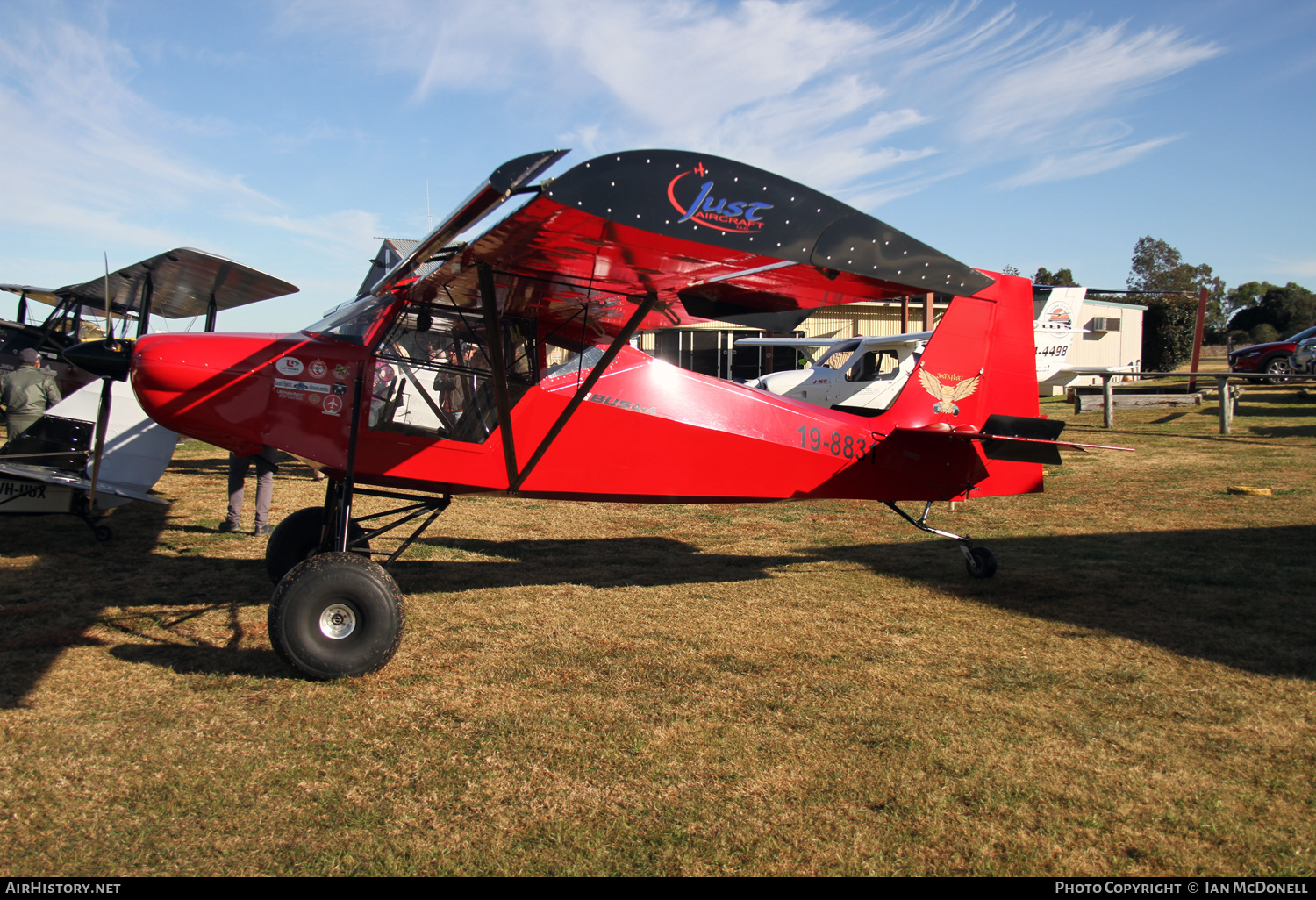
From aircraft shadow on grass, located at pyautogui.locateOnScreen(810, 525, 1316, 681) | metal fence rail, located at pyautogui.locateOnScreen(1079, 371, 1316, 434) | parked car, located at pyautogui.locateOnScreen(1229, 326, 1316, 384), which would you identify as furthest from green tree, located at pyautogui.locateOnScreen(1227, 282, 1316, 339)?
aircraft shadow on grass, located at pyautogui.locateOnScreen(810, 525, 1316, 681)

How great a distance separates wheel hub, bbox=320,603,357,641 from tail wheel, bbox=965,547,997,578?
487 cm

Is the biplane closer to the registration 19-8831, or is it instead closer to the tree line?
the registration 19-8831

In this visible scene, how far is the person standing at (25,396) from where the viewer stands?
855 centimetres

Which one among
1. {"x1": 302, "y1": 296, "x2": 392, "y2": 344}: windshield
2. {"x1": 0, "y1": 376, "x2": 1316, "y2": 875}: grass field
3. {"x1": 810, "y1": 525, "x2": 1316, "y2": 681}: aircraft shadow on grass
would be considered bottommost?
{"x1": 0, "y1": 376, "x2": 1316, "y2": 875}: grass field

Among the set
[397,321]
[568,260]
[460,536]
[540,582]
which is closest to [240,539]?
[460,536]

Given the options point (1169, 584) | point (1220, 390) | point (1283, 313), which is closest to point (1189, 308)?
point (1283, 313)

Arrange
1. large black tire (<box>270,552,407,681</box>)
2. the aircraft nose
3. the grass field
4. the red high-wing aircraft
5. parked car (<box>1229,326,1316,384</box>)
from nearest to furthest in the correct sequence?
the grass field < the red high-wing aircraft < large black tire (<box>270,552,407,681</box>) < the aircraft nose < parked car (<box>1229,326,1316,384</box>)

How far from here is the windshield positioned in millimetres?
4949

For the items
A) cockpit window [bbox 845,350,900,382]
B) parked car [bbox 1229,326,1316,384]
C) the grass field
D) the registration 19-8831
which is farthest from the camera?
parked car [bbox 1229,326,1316,384]

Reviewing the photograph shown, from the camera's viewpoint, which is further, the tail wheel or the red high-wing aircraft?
the tail wheel

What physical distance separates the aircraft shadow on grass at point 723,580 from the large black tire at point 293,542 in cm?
30

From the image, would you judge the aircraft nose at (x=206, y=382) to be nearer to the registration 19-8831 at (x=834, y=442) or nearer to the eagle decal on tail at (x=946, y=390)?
the registration 19-8831 at (x=834, y=442)

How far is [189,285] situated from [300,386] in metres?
4.42

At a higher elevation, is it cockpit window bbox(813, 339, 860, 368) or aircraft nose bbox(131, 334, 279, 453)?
cockpit window bbox(813, 339, 860, 368)
